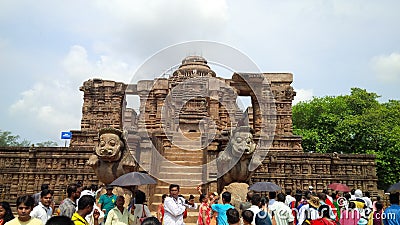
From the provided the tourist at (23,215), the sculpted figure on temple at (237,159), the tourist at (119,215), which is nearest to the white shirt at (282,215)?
the tourist at (119,215)

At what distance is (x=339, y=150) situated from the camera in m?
23.7

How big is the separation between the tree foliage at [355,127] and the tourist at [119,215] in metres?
20.4

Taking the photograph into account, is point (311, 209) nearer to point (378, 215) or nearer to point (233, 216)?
point (378, 215)

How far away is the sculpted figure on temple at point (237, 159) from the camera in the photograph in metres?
7.72

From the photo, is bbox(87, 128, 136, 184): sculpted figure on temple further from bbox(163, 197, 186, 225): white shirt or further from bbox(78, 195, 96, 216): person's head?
bbox(78, 195, 96, 216): person's head

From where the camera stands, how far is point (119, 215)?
4270 millimetres

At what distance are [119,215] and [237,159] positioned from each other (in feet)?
13.2

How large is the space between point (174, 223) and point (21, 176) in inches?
440

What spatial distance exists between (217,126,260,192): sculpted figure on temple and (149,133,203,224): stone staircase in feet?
3.54

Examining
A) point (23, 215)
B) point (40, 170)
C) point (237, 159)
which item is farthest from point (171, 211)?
point (40, 170)

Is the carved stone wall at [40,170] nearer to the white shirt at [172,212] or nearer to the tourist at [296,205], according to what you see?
the tourist at [296,205]

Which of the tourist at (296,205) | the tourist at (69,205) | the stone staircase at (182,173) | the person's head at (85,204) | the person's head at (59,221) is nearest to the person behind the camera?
the person's head at (59,221)

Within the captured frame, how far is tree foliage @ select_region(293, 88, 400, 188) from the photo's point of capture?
2105cm

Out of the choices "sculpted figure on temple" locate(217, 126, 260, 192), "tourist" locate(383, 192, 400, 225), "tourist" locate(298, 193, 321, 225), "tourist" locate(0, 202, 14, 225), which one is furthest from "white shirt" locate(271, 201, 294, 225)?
"tourist" locate(0, 202, 14, 225)
